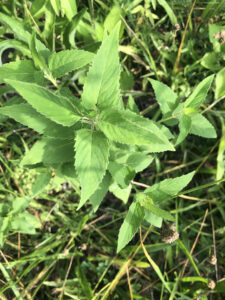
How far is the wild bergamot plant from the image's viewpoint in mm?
1146

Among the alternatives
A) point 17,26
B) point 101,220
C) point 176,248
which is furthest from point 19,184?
point 176,248

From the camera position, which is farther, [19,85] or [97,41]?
[97,41]

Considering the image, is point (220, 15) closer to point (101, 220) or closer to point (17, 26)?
point (17, 26)

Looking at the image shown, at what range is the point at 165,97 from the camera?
1.77 metres

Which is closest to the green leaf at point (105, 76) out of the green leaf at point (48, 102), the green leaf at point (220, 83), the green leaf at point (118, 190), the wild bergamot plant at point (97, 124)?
the wild bergamot plant at point (97, 124)


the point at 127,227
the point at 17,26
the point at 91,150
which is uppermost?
the point at 17,26

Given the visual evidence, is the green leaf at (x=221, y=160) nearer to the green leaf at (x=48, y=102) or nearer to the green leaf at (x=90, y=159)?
the green leaf at (x=90, y=159)

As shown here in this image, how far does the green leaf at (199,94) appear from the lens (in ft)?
5.52

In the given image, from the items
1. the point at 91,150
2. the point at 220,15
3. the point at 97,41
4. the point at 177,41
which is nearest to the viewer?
the point at 91,150

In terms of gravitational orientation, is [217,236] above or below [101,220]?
below

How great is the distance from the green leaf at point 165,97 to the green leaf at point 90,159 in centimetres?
62

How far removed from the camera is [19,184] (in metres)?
2.40

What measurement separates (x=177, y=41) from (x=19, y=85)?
6.12 feet

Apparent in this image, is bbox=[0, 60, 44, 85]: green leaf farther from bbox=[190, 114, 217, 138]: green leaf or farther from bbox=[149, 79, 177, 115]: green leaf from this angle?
bbox=[190, 114, 217, 138]: green leaf
